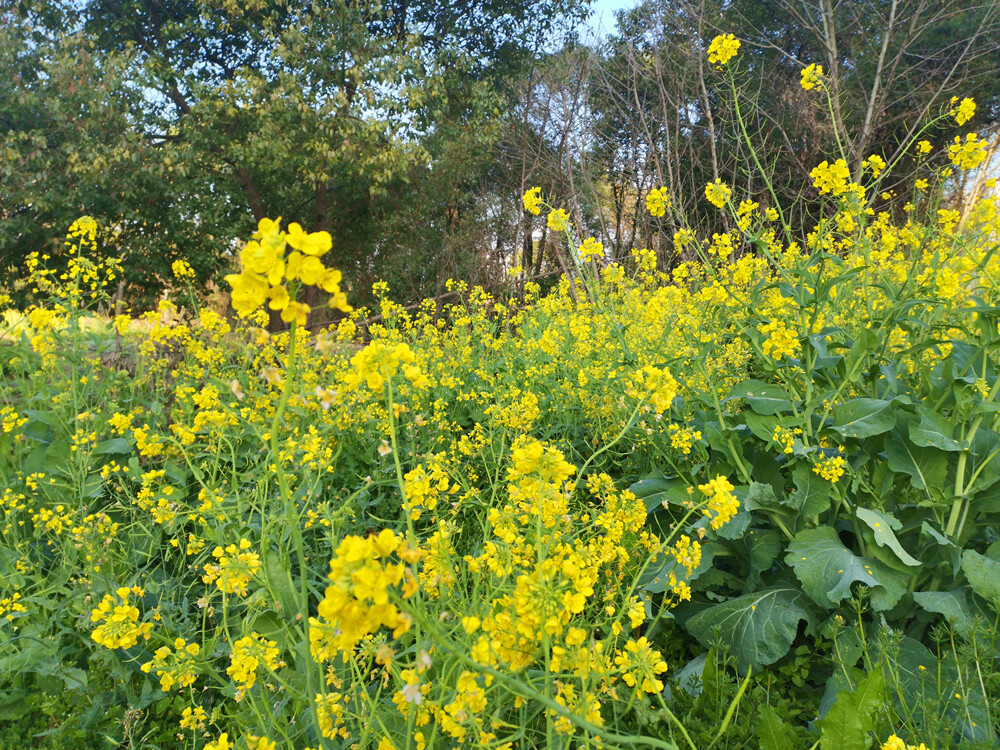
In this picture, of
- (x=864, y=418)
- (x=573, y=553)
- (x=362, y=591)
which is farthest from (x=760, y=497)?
(x=362, y=591)

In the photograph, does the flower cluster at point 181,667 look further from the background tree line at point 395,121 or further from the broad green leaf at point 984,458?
the background tree line at point 395,121

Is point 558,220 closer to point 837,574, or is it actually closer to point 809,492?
point 809,492

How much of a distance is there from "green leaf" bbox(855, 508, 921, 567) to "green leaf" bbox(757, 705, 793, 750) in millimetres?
645

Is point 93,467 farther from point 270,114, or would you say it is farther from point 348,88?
point 348,88

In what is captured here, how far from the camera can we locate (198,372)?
316cm

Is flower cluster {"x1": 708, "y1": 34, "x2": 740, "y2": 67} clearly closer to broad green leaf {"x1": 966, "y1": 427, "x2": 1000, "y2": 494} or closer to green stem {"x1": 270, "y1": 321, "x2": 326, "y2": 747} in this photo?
broad green leaf {"x1": 966, "y1": 427, "x2": 1000, "y2": 494}

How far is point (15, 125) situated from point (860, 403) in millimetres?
13669

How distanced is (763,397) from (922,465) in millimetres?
495

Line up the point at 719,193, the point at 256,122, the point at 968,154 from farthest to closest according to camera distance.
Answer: the point at 256,122
the point at 968,154
the point at 719,193

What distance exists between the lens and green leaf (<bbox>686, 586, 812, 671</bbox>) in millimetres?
1773

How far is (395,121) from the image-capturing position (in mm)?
11891

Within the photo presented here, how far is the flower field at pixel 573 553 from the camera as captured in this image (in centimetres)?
111

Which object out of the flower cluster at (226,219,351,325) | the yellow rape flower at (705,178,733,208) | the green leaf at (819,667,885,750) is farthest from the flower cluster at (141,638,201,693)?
the yellow rape flower at (705,178,733,208)

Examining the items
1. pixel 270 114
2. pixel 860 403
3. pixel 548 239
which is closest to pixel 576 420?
pixel 860 403
